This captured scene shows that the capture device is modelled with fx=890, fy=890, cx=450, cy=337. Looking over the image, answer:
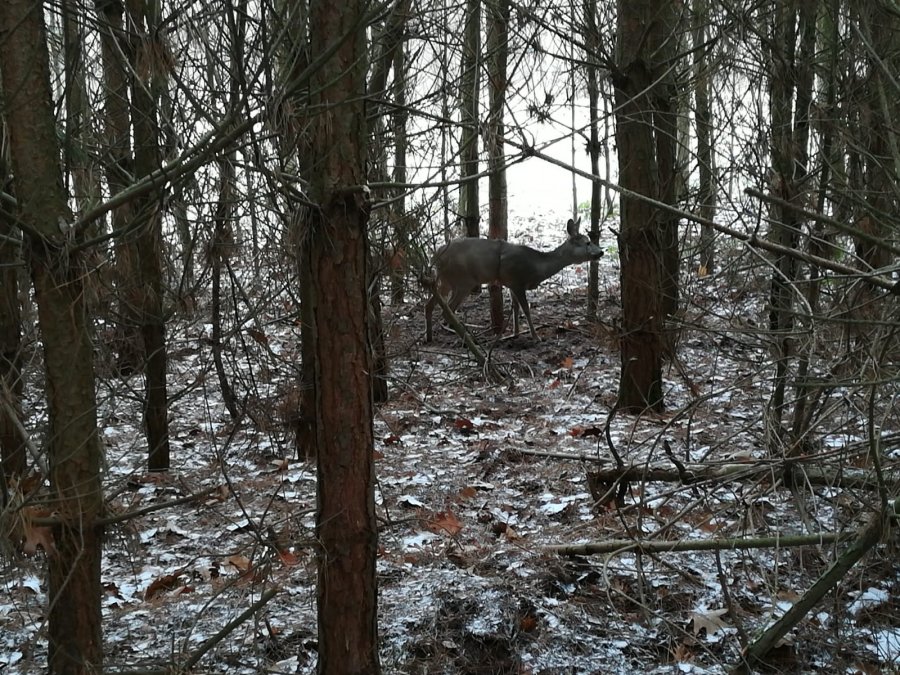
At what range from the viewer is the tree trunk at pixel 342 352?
3244 millimetres

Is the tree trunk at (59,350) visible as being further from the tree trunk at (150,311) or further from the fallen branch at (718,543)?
the tree trunk at (150,311)

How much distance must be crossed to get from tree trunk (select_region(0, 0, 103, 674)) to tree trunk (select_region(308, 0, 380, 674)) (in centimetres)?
82

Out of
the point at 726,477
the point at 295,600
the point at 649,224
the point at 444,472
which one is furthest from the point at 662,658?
the point at 649,224

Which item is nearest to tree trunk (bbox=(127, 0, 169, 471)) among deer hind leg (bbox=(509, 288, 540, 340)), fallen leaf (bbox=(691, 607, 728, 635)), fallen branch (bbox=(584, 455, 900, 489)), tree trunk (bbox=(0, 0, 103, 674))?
tree trunk (bbox=(0, 0, 103, 674))

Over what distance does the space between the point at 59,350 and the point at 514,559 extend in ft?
9.67

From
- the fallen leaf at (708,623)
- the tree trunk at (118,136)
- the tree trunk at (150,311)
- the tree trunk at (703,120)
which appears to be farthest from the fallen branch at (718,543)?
the tree trunk at (150,311)

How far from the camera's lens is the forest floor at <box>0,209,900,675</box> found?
4.02 m

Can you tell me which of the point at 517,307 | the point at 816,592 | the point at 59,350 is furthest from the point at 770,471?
the point at 517,307

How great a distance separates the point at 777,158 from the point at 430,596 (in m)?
3.11

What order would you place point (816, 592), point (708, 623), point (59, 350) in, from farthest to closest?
point (708, 623) → point (816, 592) → point (59, 350)

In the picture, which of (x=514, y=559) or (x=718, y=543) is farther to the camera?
(x=514, y=559)

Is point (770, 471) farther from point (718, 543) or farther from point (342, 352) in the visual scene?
point (342, 352)

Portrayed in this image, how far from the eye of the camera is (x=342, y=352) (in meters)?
3.33

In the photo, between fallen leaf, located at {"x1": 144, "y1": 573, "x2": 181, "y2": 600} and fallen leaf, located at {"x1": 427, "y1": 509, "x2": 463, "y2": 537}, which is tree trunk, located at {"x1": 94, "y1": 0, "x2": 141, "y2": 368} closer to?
fallen leaf, located at {"x1": 144, "y1": 573, "x2": 181, "y2": 600}
